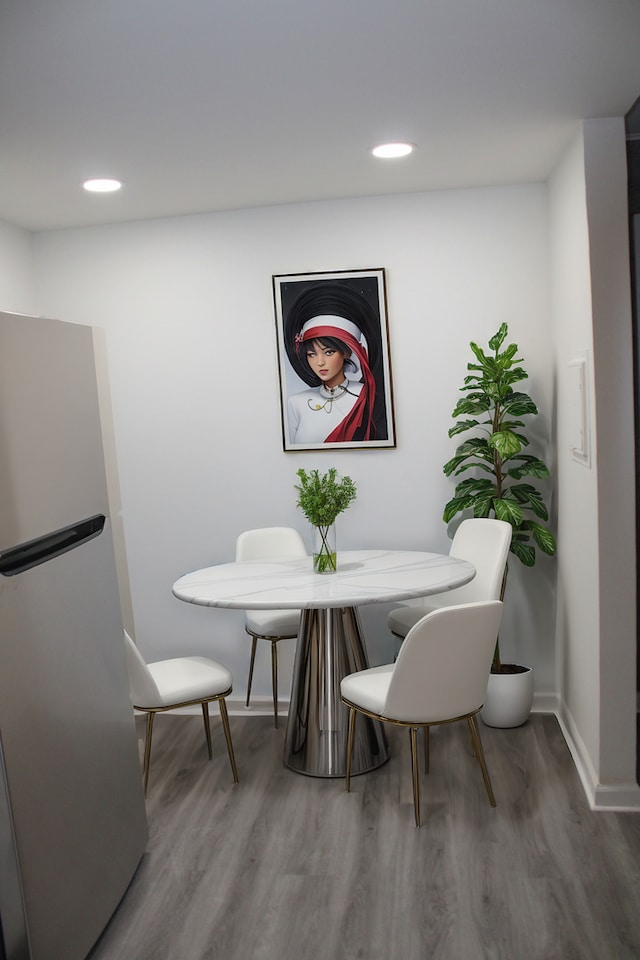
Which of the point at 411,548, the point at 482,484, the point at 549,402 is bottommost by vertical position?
the point at 411,548

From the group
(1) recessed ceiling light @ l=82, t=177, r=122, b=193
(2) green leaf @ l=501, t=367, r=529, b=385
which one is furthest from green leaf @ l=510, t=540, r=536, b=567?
(1) recessed ceiling light @ l=82, t=177, r=122, b=193

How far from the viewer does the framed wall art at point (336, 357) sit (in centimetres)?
417

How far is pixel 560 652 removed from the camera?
13.2 feet

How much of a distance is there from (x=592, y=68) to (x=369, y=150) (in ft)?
3.26

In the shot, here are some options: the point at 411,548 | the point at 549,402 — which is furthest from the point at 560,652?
the point at 549,402

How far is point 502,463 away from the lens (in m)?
3.90

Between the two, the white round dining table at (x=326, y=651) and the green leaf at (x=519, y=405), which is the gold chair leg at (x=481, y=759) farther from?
the green leaf at (x=519, y=405)

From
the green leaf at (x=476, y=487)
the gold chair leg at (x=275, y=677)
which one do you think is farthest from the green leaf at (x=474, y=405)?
the gold chair leg at (x=275, y=677)

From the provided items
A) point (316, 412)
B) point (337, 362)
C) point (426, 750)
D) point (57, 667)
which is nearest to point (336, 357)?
point (337, 362)

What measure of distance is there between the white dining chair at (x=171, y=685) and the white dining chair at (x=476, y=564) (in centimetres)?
96

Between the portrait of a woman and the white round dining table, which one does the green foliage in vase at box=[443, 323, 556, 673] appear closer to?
the white round dining table

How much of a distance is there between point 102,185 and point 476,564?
92.4 inches

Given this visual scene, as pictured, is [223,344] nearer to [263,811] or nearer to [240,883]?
[263,811]

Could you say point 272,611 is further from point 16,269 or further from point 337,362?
point 16,269
